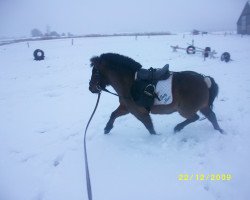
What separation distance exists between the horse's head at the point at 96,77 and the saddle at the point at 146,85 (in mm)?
744

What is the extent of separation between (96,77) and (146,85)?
1.14 metres

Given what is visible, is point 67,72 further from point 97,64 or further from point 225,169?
point 225,169

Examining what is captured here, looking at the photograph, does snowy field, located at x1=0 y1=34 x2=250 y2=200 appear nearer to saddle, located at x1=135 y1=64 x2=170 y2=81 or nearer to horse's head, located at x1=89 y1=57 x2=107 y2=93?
horse's head, located at x1=89 y1=57 x2=107 y2=93

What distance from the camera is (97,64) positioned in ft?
15.8

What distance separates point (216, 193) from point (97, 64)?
335 cm

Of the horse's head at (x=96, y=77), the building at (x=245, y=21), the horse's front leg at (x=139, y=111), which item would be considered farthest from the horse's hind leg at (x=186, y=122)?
the building at (x=245, y=21)

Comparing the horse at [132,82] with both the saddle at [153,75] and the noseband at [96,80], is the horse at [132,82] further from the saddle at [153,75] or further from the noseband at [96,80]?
the saddle at [153,75]

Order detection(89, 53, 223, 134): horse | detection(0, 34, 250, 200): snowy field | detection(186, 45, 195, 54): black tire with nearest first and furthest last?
detection(0, 34, 250, 200): snowy field < detection(89, 53, 223, 134): horse < detection(186, 45, 195, 54): black tire

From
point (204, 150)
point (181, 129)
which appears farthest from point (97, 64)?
point (204, 150)

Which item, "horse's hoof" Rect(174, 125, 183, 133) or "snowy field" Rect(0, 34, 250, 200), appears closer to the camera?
"snowy field" Rect(0, 34, 250, 200)

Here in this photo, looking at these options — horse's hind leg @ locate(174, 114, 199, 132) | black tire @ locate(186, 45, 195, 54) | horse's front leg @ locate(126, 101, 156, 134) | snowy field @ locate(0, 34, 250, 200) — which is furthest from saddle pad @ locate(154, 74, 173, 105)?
black tire @ locate(186, 45, 195, 54)

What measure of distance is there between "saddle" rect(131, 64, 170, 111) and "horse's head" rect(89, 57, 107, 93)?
0.74 metres

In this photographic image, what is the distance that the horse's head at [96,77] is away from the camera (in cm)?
480

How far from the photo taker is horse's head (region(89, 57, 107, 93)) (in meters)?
4.80
